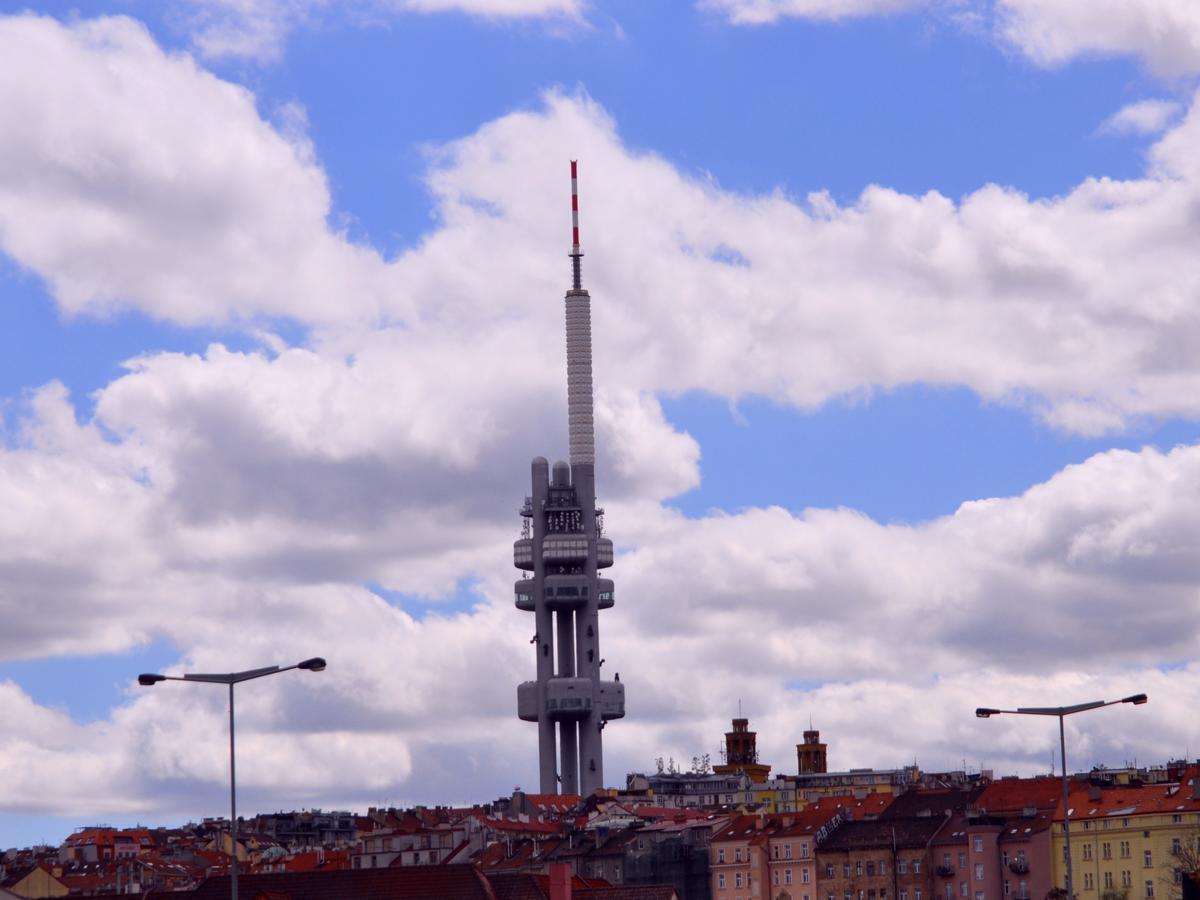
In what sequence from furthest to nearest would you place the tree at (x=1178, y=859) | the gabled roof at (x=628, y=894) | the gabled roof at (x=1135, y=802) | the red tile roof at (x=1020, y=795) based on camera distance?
→ 1. the red tile roof at (x=1020, y=795)
2. the gabled roof at (x=1135, y=802)
3. the tree at (x=1178, y=859)
4. the gabled roof at (x=628, y=894)

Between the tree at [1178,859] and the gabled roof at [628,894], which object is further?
the tree at [1178,859]

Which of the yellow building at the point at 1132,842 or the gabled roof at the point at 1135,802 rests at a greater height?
the gabled roof at the point at 1135,802

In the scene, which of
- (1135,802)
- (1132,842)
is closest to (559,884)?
(1132,842)

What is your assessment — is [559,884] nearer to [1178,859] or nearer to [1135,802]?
[1178,859]

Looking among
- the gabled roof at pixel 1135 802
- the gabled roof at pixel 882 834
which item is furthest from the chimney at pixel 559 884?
the gabled roof at pixel 882 834

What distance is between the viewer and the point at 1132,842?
17438 cm

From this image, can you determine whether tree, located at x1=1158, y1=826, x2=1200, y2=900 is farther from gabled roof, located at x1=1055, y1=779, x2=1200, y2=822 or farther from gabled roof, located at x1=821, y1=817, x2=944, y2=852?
gabled roof, located at x1=821, y1=817, x2=944, y2=852

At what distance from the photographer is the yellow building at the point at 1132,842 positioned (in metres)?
171

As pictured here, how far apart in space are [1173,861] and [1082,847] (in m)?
8.59

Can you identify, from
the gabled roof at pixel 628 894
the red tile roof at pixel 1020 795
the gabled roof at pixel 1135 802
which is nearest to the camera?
the gabled roof at pixel 628 894

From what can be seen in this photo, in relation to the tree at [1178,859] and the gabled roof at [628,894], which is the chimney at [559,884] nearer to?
the gabled roof at [628,894]

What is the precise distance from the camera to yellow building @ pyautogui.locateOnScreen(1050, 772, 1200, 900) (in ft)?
561

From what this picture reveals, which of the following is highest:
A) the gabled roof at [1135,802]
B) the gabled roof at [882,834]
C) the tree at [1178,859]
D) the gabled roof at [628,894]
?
the gabled roof at [1135,802]

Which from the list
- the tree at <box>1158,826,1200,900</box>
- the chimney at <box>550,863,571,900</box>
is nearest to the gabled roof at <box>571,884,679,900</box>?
the chimney at <box>550,863,571,900</box>
